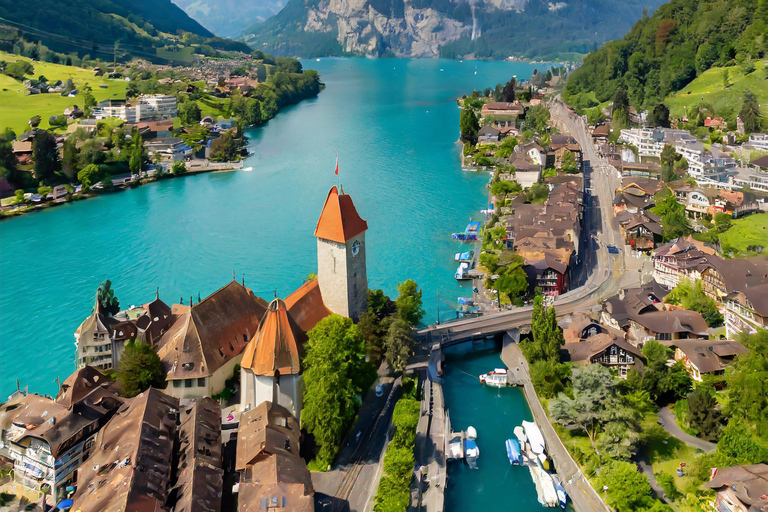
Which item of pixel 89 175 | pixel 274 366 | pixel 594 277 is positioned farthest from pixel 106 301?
pixel 89 175

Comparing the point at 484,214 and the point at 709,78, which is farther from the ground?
the point at 709,78

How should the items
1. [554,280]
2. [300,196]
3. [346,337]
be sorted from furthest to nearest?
[300,196], [554,280], [346,337]

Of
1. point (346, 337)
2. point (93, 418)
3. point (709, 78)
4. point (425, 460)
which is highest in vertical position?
point (709, 78)

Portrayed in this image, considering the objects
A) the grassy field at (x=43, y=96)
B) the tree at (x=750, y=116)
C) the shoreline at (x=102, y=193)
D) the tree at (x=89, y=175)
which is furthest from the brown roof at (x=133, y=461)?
the grassy field at (x=43, y=96)

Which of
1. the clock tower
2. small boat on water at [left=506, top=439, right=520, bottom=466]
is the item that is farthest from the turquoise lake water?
small boat on water at [left=506, top=439, right=520, bottom=466]

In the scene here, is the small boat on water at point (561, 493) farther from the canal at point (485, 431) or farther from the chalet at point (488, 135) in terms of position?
the chalet at point (488, 135)

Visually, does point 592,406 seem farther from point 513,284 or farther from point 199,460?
point 199,460

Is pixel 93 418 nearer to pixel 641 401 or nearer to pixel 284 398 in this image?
pixel 284 398

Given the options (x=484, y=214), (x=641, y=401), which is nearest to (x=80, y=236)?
(x=484, y=214)
